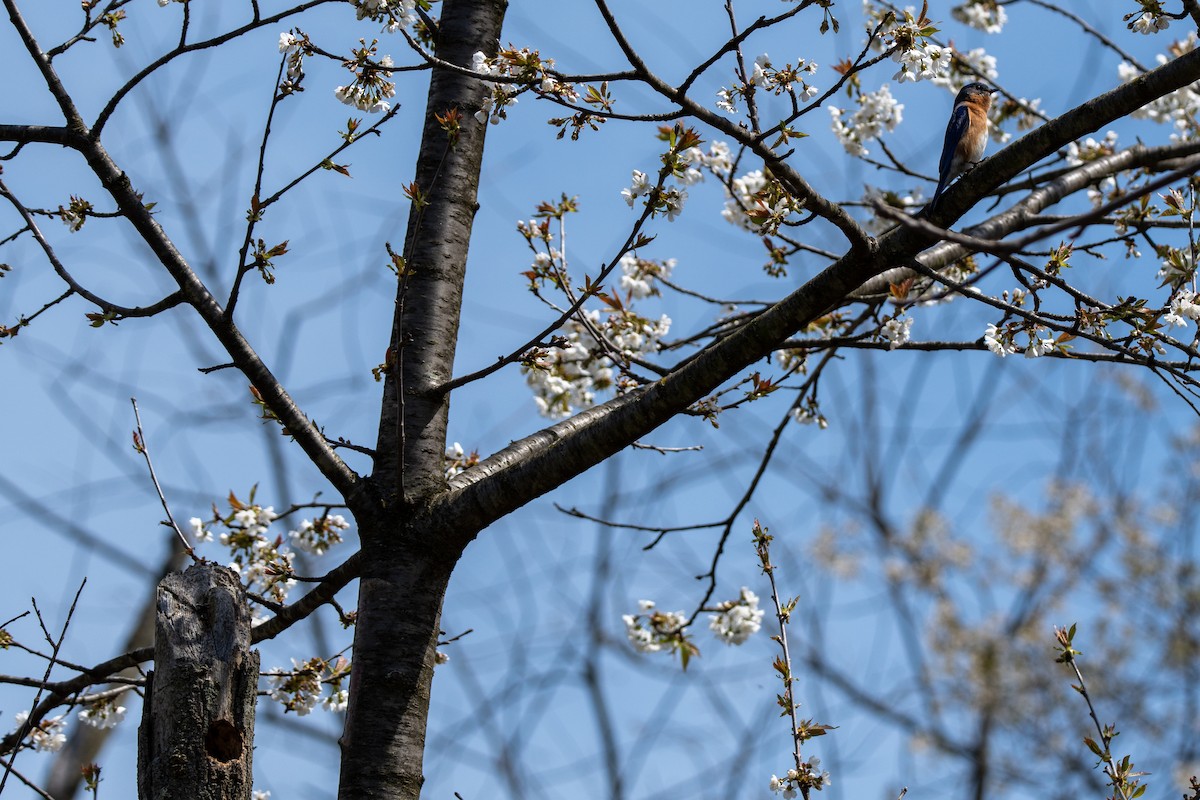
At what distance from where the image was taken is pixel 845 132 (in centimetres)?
512

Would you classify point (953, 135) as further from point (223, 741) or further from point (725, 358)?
point (223, 741)

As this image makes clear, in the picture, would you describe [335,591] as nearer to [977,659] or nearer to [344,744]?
[344,744]

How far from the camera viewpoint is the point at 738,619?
390 cm

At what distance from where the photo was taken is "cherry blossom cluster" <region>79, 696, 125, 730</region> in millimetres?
3385

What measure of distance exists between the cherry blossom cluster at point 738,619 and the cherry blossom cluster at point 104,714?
208cm

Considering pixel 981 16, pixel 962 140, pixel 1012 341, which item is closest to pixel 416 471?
pixel 1012 341

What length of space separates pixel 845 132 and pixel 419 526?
3347 mm

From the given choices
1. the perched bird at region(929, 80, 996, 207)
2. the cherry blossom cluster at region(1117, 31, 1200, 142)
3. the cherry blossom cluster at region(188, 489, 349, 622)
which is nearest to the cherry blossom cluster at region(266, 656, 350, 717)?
the cherry blossom cluster at region(188, 489, 349, 622)

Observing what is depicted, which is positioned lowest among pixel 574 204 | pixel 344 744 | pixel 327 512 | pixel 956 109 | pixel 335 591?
pixel 344 744

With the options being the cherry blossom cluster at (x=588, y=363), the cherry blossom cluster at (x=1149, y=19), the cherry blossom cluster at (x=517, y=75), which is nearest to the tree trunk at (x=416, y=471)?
the cherry blossom cluster at (x=517, y=75)

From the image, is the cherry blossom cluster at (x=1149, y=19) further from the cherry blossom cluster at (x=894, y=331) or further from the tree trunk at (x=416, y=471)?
the tree trunk at (x=416, y=471)

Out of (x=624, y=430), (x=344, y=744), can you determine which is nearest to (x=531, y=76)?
(x=624, y=430)

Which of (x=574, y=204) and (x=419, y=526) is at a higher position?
(x=574, y=204)

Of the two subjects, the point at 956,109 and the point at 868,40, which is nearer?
the point at 868,40
